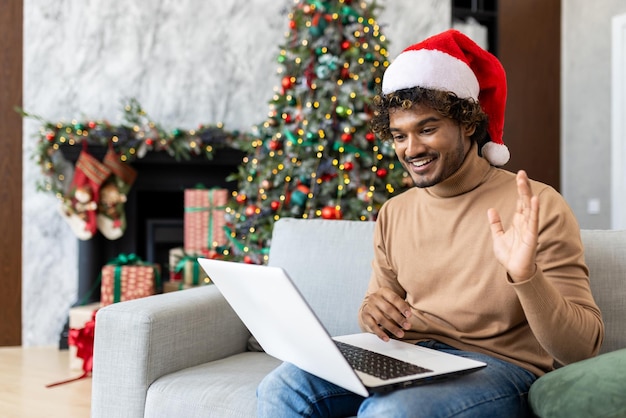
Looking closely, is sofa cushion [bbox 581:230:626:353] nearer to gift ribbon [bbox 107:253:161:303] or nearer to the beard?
the beard

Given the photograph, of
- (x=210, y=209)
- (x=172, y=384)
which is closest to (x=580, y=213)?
(x=210, y=209)

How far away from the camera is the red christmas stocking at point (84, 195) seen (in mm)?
3842

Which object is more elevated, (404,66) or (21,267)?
(404,66)

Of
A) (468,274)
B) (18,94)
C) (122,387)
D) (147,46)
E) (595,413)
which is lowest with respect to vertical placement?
(122,387)

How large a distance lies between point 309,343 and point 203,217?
2776 millimetres

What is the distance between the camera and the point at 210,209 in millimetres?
3926

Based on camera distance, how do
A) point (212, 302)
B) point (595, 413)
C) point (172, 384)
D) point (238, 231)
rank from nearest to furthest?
point (595, 413)
point (172, 384)
point (212, 302)
point (238, 231)

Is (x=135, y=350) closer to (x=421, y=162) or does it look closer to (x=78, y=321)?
(x=421, y=162)

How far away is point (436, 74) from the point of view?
5.12 feet

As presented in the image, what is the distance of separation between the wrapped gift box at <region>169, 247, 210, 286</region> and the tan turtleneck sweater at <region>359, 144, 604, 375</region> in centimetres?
221

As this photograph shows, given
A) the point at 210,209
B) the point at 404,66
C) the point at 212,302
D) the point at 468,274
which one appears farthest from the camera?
the point at 210,209

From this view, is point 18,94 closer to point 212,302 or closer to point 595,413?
point 212,302

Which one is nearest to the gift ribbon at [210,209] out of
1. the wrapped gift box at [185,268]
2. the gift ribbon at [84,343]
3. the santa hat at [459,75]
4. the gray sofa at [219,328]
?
the wrapped gift box at [185,268]

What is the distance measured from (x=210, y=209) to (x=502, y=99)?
2.51 metres
